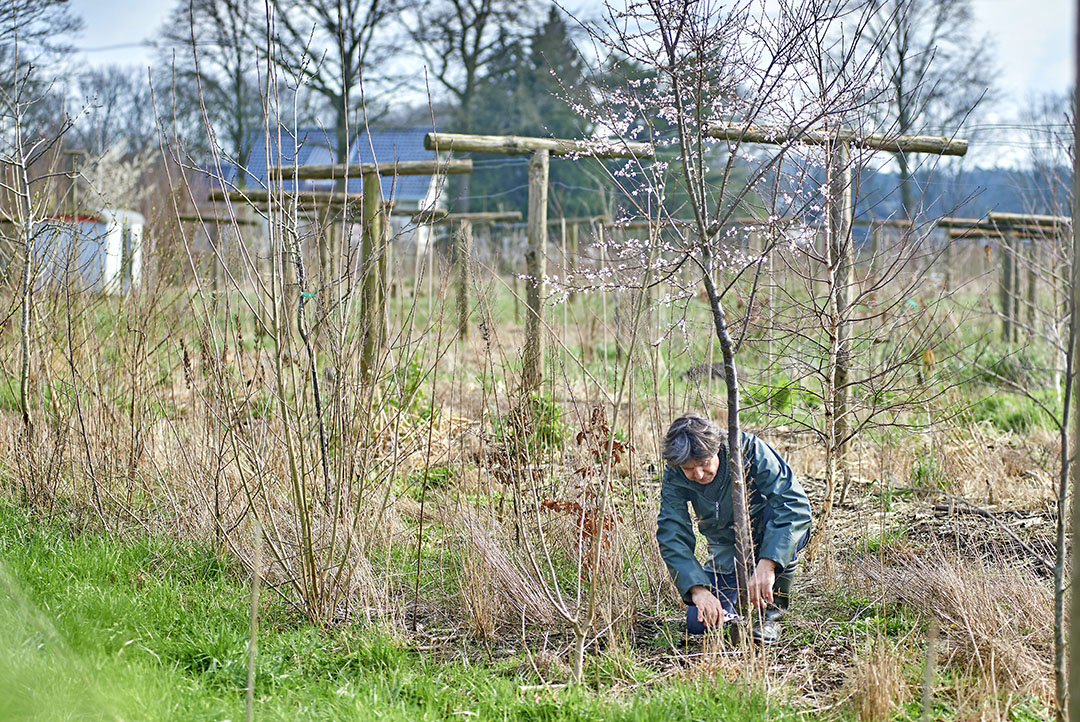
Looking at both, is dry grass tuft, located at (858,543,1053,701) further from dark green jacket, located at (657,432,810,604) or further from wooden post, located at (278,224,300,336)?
wooden post, located at (278,224,300,336)

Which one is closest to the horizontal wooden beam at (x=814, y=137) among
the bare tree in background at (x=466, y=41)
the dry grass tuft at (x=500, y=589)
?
the dry grass tuft at (x=500, y=589)

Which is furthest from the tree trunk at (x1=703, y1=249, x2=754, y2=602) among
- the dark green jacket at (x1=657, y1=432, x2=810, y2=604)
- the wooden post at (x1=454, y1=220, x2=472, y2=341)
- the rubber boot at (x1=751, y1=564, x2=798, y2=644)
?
the wooden post at (x1=454, y1=220, x2=472, y2=341)

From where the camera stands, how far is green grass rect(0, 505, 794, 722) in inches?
93.1

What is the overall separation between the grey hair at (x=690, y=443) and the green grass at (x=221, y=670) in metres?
0.63

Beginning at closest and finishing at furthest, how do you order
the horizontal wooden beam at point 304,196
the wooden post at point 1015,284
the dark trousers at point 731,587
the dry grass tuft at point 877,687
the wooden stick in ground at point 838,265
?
1. the dry grass tuft at point 877,687
2. the horizontal wooden beam at point 304,196
3. the dark trousers at point 731,587
4. the wooden stick in ground at point 838,265
5. the wooden post at point 1015,284

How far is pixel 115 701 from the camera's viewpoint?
92.0 inches

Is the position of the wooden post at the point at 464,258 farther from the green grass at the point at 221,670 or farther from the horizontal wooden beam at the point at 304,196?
the green grass at the point at 221,670

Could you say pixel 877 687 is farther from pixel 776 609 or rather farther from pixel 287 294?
pixel 287 294

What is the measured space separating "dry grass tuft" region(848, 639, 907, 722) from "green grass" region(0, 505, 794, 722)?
0.20 m

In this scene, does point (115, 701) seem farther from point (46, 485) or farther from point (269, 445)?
point (46, 485)

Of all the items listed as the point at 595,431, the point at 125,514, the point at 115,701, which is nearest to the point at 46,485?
the point at 125,514

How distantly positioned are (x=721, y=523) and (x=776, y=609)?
331 mm

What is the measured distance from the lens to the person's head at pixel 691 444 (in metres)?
2.70

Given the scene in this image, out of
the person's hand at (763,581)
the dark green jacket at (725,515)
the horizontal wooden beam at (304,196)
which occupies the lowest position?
the person's hand at (763,581)
